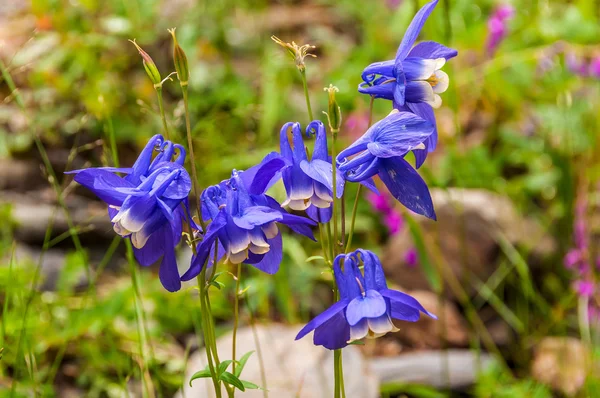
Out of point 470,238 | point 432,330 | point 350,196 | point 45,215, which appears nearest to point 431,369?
point 432,330

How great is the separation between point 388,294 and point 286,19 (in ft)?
15.3

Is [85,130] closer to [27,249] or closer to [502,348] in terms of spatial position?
[27,249]

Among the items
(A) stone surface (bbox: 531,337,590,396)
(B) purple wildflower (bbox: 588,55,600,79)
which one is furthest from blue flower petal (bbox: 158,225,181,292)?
(B) purple wildflower (bbox: 588,55,600,79)

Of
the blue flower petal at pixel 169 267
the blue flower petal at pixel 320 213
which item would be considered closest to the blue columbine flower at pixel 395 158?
the blue flower petal at pixel 320 213

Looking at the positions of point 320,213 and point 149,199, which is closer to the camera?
point 149,199

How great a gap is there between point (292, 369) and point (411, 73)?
4.65 feet

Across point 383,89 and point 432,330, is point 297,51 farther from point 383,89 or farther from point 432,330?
point 432,330

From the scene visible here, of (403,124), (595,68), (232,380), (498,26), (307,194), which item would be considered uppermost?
(498,26)

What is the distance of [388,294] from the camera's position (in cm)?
109

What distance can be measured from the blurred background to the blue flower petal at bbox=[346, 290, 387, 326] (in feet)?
2.46

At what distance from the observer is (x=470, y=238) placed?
3271 millimetres

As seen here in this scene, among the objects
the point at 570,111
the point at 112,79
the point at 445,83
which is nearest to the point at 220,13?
the point at 112,79

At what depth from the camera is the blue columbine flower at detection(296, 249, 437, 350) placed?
3.43 ft

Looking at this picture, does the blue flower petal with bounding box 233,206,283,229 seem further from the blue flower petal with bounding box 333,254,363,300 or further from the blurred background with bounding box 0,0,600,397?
the blurred background with bounding box 0,0,600,397
